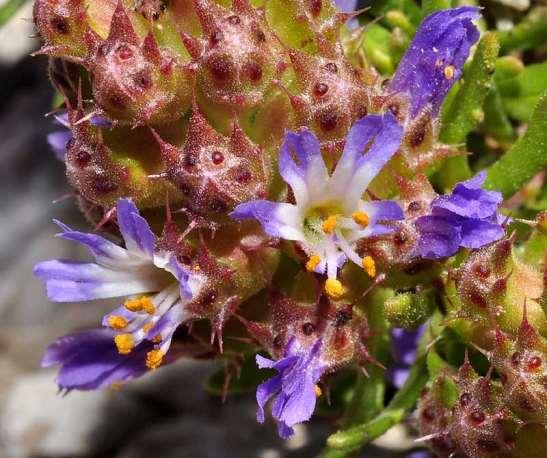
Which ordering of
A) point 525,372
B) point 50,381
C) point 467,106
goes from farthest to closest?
point 50,381, point 467,106, point 525,372

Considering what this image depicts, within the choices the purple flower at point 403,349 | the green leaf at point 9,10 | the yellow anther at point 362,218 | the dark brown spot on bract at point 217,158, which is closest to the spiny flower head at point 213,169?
the dark brown spot on bract at point 217,158

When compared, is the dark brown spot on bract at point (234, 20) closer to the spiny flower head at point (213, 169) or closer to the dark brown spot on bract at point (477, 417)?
the spiny flower head at point (213, 169)

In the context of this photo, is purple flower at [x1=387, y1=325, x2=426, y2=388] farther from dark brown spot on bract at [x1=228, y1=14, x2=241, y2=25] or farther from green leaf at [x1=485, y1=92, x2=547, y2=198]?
dark brown spot on bract at [x1=228, y1=14, x2=241, y2=25]

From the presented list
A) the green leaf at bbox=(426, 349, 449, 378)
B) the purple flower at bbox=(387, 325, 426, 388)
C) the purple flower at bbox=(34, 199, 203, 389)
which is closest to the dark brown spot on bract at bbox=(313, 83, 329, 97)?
the purple flower at bbox=(34, 199, 203, 389)

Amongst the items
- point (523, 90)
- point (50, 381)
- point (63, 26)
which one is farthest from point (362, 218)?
point (50, 381)

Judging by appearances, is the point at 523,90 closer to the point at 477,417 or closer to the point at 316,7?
the point at 316,7

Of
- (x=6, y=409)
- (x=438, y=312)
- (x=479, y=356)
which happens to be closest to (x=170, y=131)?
(x=438, y=312)
